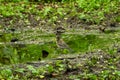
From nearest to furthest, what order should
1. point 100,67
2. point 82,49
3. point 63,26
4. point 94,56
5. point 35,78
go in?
1. point 35,78
2. point 100,67
3. point 94,56
4. point 82,49
5. point 63,26

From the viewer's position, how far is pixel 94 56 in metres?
10.6

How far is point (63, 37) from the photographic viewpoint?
15375 millimetres

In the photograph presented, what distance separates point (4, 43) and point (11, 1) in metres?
8.96

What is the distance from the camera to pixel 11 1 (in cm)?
2286

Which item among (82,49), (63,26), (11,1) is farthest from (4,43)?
(11,1)

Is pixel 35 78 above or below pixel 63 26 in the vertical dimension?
above

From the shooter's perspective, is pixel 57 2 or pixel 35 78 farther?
pixel 57 2

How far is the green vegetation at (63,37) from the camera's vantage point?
30.2ft

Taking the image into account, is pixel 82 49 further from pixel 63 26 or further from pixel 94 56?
pixel 63 26

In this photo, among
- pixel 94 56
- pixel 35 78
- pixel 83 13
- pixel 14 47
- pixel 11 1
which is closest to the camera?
pixel 35 78

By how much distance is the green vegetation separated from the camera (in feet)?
30.2

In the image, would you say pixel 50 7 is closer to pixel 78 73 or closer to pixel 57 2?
pixel 57 2

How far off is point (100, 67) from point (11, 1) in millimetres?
13889

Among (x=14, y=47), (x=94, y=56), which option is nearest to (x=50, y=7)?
(x=14, y=47)
